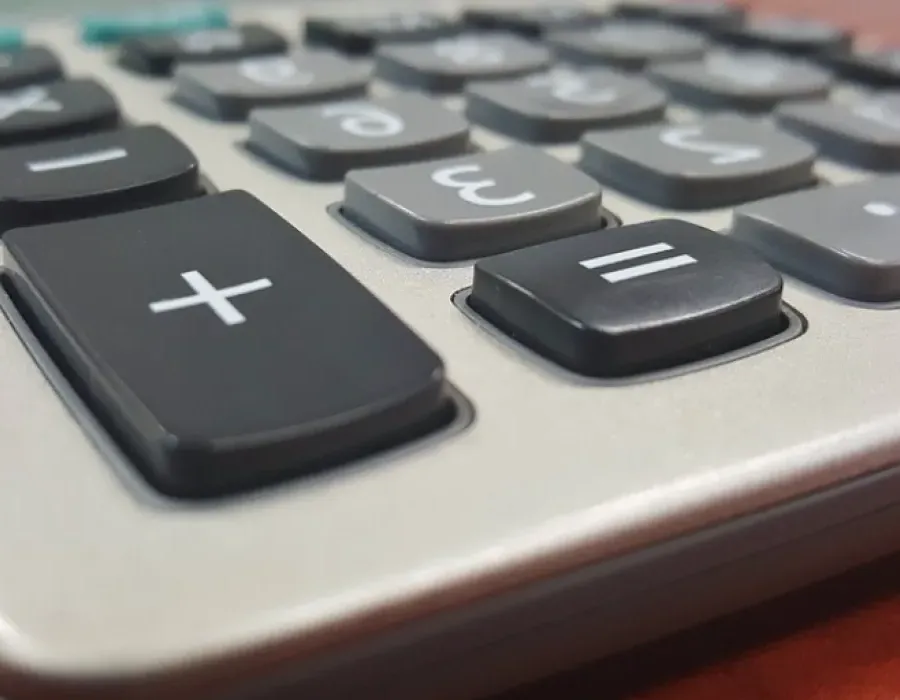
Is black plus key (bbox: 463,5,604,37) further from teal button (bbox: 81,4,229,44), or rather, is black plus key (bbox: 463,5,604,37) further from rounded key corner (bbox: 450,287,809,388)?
rounded key corner (bbox: 450,287,809,388)

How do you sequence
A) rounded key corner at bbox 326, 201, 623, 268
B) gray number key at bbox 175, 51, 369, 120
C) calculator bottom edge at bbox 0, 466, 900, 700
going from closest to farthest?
1. calculator bottom edge at bbox 0, 466, 900, 700
2. rounded key corner at bbox 326, 201, 623, 268
3. gray number key at bbox 175, 51, 369, 120

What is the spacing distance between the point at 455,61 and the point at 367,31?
0.18 ft

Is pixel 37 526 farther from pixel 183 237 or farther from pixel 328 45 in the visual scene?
pixel 328 45

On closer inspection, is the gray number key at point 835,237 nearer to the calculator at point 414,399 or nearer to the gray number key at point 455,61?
the calculator at point 414,399

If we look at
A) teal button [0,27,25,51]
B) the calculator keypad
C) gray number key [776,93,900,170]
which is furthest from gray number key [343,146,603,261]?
teal button [0,27,25,51]

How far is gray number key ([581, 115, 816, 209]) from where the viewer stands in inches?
11.2

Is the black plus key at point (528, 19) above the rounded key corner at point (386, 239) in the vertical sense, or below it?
below

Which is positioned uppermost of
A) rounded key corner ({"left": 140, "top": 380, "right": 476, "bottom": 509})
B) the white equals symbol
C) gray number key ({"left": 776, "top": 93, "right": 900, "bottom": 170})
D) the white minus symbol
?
the white equals symbol

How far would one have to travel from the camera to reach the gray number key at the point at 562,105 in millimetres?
334

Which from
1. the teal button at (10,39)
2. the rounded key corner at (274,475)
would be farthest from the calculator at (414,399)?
the teal button at (10,39)

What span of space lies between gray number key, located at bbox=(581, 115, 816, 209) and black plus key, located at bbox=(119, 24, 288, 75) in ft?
0.53

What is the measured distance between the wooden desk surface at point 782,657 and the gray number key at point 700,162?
11 cm

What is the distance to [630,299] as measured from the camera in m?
0.21

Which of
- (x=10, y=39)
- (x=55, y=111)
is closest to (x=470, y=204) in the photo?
(x=55, y=111)
